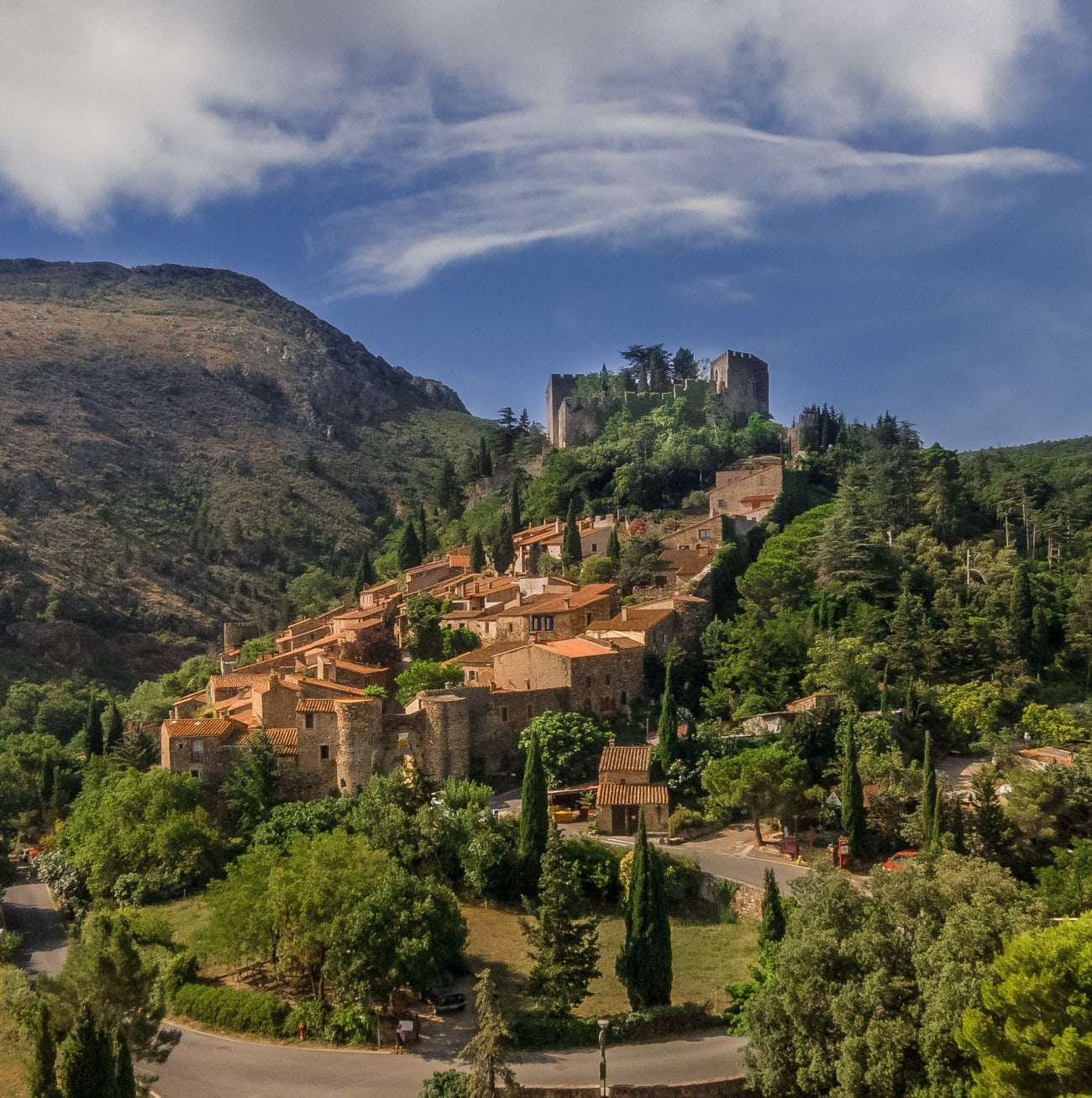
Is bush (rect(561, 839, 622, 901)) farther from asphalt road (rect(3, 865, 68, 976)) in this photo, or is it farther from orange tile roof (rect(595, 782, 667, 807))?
asphalt road (rect(3, 865, 68, 976))

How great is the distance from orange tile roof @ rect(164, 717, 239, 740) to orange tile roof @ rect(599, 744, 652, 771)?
536 inches

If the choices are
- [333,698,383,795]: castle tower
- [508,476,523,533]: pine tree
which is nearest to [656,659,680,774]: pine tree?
[333,698,383,795]: castle tower

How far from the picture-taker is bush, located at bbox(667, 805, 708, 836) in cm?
3675

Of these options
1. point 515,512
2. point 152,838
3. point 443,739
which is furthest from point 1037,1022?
point 515,512

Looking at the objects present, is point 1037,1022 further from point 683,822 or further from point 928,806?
point 683,822

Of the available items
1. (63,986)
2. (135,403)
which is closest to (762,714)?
(63,986)

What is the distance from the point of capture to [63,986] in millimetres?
22781

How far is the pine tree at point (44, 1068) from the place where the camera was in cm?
1952

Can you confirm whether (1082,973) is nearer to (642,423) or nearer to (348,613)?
(348,613)

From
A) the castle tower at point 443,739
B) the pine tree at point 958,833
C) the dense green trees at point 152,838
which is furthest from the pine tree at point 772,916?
the dense green trees at point 152,838

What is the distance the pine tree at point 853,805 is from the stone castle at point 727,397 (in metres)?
55.5

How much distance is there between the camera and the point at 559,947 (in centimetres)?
2697

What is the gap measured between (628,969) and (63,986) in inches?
497

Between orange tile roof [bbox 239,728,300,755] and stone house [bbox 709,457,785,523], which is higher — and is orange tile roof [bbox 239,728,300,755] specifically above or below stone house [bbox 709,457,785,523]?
below
